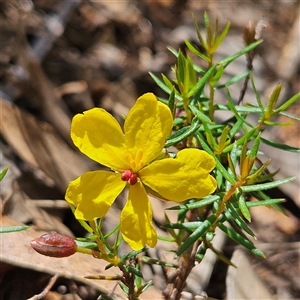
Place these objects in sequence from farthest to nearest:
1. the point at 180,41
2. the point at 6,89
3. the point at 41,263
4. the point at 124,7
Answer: the point at 124,7, the point at 180,41, the point at 6,89, the point at 41,263

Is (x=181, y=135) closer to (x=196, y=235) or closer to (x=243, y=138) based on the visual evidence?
(x=243, y=138)

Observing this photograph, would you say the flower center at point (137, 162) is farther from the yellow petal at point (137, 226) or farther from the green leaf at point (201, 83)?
the green leaf at point (201, 83)

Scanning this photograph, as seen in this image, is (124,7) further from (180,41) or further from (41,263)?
(41,263)

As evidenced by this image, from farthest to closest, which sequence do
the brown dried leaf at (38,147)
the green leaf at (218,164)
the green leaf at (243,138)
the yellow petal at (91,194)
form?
the brown dried leaf at (38,147) → the green leaf at (243,138) → the green leaf at (218,164) → the yellow petal at (91,194)

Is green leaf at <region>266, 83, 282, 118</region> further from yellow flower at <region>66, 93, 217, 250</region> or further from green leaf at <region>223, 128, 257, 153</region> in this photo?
yellow flower at <region>66, 93, 217, 250</region>

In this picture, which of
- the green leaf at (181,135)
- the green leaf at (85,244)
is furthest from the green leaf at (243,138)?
the green leaf at (85,244)

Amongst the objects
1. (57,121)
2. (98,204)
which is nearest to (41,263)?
(98,204)
